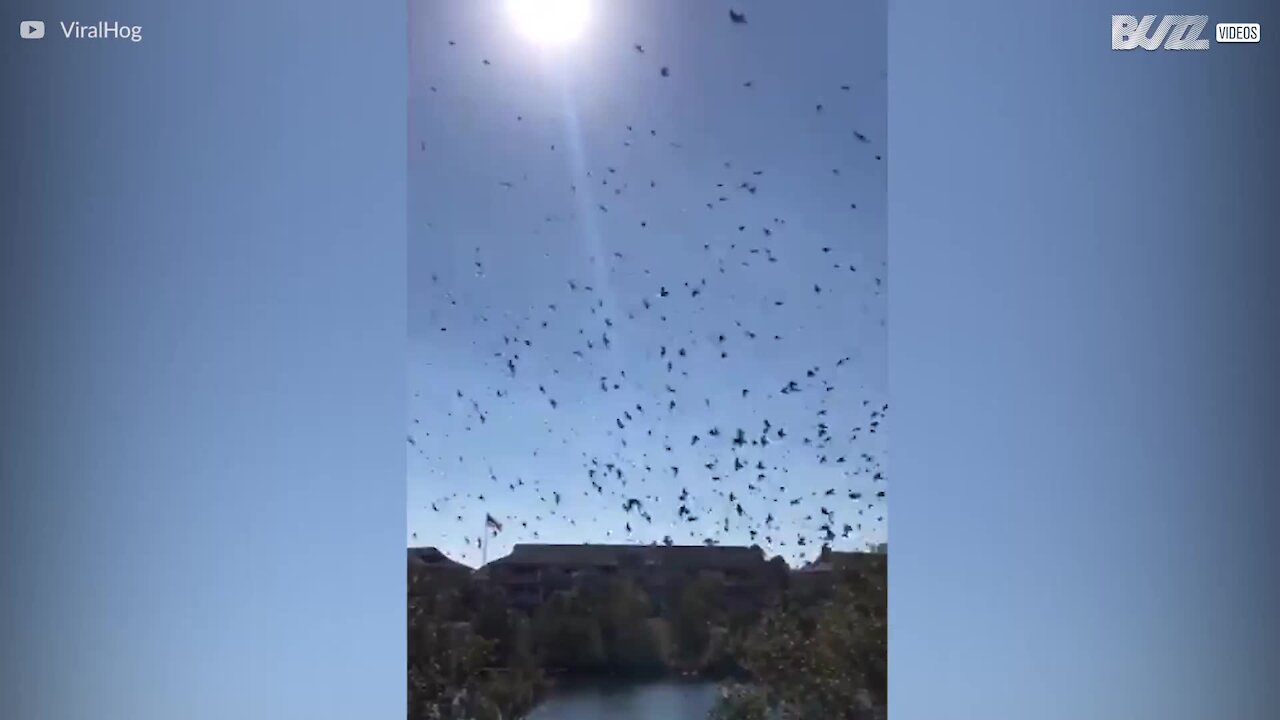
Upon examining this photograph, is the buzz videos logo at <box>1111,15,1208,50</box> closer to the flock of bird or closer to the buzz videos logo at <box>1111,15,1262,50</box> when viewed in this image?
the buzz videos logo at <box>1111,15,1262,50</box>

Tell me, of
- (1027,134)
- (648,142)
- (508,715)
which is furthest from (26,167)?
(1027,134)

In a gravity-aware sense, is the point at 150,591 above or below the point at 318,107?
below

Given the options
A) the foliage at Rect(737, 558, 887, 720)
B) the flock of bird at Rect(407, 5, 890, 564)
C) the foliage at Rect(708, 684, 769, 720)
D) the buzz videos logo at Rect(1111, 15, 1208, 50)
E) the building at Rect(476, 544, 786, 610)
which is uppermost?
the buzz videos logo at Rect(1111, 15, 1208, 50)

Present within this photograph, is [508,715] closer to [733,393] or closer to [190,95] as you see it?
[733,393]

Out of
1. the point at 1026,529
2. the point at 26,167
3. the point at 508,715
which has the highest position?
the point at 26,167

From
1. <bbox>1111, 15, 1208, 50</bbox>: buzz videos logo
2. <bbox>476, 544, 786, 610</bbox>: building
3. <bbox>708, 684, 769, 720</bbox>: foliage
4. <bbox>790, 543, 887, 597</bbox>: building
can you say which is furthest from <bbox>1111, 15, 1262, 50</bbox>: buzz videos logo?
<bbox>708, 684, 769, 720</bbox>: foliage

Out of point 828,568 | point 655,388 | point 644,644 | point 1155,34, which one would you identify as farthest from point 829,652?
point 1155,34
